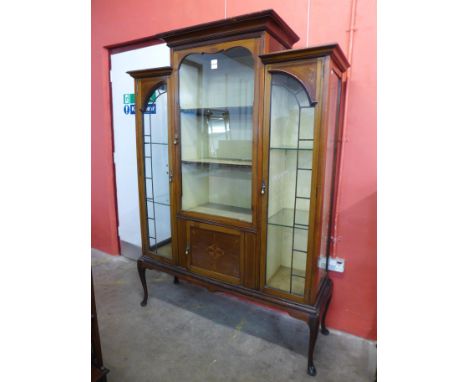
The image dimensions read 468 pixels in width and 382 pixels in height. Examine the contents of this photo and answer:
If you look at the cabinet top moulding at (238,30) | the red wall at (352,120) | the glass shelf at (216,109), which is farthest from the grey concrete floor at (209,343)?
the cabinet top moulding at (238,30)

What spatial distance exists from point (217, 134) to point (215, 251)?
0.85 meters

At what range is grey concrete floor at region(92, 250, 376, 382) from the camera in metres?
1.80

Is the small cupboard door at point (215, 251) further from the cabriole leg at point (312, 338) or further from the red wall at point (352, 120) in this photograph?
the red wall at point (352, 120)

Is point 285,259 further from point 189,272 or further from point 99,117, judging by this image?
point 99,117

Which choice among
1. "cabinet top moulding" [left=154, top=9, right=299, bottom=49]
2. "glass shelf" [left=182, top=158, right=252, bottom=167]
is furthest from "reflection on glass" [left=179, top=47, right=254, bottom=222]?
"cabinet top moulding" [left=154, top=9, right=299, bottom=49]

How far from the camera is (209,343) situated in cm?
206

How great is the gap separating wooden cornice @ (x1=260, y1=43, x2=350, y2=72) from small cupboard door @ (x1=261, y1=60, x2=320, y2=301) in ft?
0.10

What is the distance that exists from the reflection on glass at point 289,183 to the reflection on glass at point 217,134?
0.19 meters

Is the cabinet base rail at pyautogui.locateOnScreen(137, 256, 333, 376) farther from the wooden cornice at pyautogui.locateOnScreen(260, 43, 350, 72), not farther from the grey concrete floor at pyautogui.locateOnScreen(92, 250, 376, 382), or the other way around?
the wooden cornice at pyautogui.locateOnScreen(260, 43, 350, 72)

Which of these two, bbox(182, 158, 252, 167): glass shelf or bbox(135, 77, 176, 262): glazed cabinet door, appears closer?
bbox(182, 158, 252, 167): glass shelf

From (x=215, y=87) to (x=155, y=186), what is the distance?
896 millimetres

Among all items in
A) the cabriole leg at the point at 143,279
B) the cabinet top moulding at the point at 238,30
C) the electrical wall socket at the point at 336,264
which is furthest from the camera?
the cabriole leg at the point at 143,279

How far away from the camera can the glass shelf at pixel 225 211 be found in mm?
1913

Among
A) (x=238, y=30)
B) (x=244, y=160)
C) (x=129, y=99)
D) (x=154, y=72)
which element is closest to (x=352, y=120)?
(x=244, y=160)
